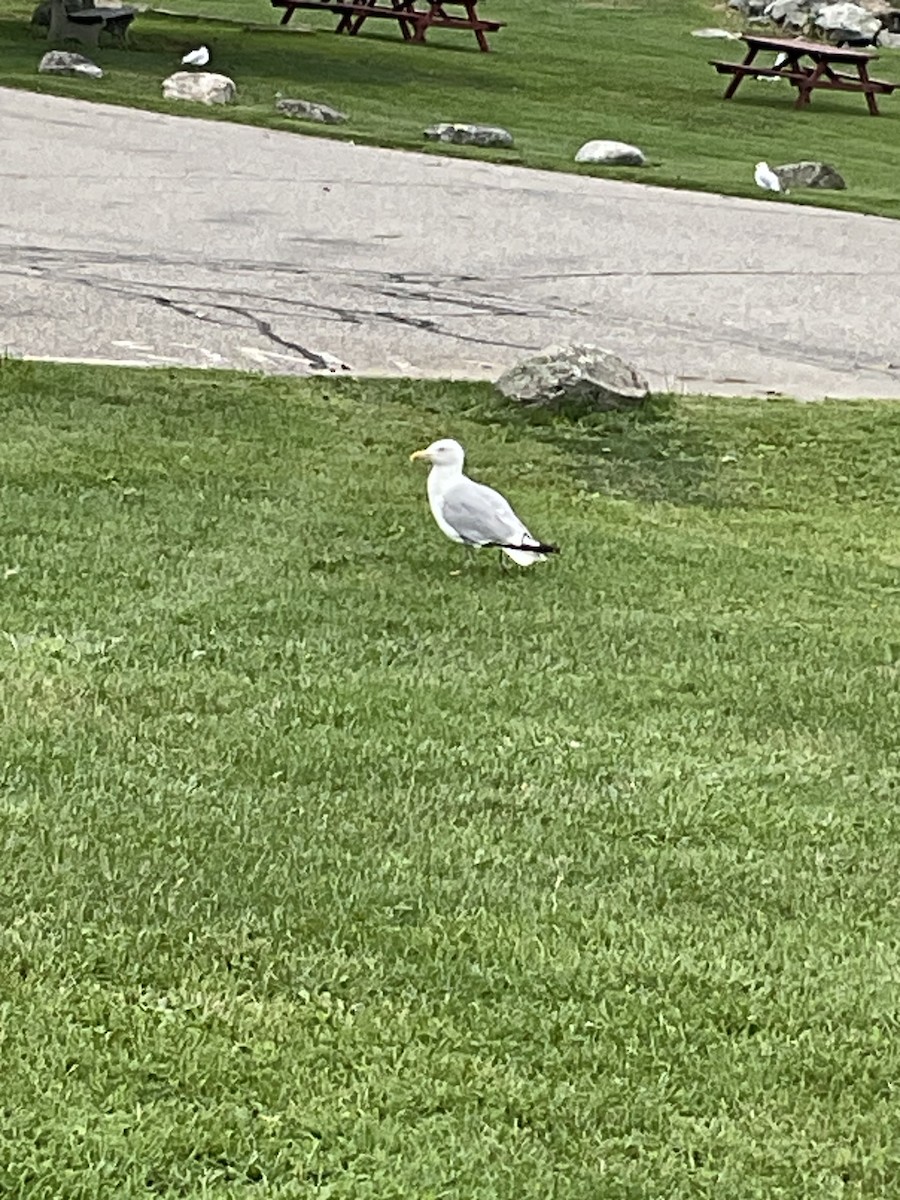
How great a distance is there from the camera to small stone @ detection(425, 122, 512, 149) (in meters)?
20.4

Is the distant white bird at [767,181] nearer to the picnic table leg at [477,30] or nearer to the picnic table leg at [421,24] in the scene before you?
the picnic table leg at [477,30]

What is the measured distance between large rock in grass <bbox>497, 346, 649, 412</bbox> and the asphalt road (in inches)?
25.3

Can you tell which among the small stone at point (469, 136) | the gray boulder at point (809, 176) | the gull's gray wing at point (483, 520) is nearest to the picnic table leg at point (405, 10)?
the small stone at point (469, 136)

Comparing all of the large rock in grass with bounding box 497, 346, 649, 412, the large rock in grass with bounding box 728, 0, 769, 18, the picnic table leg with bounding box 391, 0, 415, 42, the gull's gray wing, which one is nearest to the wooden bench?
the picnic table leg with bounding box 391, 0, 415, 42

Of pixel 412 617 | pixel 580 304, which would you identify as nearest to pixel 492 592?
pixel 412 617

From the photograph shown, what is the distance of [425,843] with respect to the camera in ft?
14.4

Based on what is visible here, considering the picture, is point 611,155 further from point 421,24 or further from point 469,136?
point 421,24

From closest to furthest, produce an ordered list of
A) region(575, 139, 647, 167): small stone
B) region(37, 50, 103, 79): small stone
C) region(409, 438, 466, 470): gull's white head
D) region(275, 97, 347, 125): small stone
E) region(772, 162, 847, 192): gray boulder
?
region(409, 438, 466, 470): gull's white head → region(772, 162, 847, 192): gray boulder → region(575, 139, 647, 167): small stone → region(275, 97, 347, 125): small stone → region(37, 50, 103, 79): small stone

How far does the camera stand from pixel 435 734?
505 cm

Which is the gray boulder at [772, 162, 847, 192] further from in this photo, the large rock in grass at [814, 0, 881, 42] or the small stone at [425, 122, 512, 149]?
the large rock in grass at [814, 0, 881, 42]

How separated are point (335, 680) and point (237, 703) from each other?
33 cm

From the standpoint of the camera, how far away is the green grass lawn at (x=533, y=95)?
68.6 ft

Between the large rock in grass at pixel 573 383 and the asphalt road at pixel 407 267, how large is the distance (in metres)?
0.64

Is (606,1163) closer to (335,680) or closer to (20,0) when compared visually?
(335,680)
